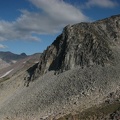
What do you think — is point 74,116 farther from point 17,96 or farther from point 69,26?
point 69,26

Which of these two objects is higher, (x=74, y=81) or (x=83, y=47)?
(x=83, y=47)

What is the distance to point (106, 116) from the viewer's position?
168 feet

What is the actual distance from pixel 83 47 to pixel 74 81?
1384 cm

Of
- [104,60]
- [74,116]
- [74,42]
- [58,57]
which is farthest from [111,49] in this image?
[74,116]

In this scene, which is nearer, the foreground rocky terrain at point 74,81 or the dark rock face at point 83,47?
the foreground rocky terrain at point 74,81

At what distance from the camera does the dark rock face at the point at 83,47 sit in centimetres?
7312

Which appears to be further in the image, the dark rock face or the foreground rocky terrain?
the dark rock face

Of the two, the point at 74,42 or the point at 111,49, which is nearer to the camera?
the point at 111,49

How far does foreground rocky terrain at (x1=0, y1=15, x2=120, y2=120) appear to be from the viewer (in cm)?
5797

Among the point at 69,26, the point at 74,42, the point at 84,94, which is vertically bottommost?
the point at 84,94

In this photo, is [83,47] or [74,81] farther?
[83,47]

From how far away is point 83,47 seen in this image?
78.0m

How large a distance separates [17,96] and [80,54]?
62.2 feet

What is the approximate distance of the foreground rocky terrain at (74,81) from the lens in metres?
58.0
